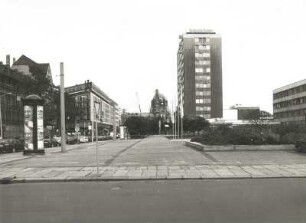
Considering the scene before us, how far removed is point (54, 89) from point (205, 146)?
65.3m

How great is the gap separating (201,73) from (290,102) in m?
43.6

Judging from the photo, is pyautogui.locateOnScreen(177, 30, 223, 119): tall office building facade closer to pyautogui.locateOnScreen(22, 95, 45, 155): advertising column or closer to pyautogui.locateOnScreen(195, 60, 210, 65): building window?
pyautogui.locateOnScreen(195, 60, 210, 65): building window

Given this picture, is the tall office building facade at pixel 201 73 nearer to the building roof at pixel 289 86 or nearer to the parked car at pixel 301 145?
the building roof at pixel 289 86

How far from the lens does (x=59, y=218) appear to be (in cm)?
919

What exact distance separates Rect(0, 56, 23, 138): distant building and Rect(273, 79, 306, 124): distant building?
2757 inches

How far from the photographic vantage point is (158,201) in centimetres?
1130

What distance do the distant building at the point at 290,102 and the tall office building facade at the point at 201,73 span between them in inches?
1057

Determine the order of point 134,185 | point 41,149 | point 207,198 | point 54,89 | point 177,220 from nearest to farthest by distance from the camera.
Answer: point 177,220 < point 207,198 < point 134,185 < point 41,149 < point 54,89

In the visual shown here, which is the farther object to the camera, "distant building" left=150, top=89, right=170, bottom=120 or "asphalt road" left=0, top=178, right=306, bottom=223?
"distant building" left=150, top=89, right=170, bottom=120

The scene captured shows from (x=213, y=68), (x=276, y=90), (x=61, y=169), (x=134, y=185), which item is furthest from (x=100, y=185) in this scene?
(x=213, y=68)

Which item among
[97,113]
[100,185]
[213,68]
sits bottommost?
[100,185]

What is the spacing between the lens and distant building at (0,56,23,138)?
87688 millimetres

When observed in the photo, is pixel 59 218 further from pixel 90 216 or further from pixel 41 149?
pixel 41 149

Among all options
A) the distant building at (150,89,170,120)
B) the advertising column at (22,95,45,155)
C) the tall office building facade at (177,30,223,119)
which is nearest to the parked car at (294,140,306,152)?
the advertising column at (22,95,45,155)
